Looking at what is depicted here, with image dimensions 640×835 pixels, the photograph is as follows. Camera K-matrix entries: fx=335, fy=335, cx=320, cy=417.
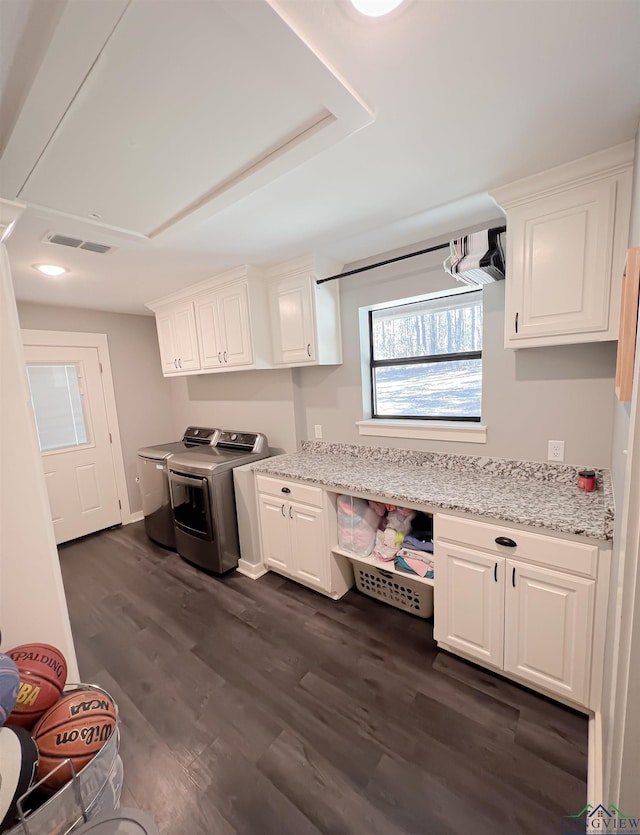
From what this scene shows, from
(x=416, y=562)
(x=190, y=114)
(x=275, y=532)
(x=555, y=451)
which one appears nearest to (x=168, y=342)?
(x=275, y=532)

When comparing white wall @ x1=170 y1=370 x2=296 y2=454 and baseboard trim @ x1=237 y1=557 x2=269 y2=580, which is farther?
white wall @ x1=170 y1=370 x2=296 y2=454

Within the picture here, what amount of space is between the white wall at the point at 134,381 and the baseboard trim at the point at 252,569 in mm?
1953

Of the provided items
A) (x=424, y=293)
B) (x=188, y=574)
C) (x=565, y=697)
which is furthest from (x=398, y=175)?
(x=188, y=574)

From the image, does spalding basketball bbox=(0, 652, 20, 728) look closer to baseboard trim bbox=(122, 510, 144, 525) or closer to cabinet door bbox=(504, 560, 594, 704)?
cabinet door bbox=(504, 560, 594, 704)

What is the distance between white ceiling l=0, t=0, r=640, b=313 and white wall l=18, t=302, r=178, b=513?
198cm

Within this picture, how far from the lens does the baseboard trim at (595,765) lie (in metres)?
1.18

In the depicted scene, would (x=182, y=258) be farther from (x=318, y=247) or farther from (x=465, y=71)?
(x=465, y=71)

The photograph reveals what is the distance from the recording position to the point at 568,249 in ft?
4.96

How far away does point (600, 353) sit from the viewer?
5.53 feet

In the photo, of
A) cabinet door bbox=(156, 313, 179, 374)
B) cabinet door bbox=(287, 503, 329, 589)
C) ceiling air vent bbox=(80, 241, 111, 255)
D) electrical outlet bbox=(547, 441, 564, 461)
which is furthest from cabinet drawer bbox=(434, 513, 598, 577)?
cabinet door bbox=(156, 313, 179, 374)

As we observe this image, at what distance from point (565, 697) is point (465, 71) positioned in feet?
7.99

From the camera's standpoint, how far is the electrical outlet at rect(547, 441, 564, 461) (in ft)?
6.04

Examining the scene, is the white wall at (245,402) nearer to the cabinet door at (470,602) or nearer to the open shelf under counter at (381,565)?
the open shelf under counter at (381,565)

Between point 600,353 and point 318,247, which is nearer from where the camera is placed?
point 600,353
